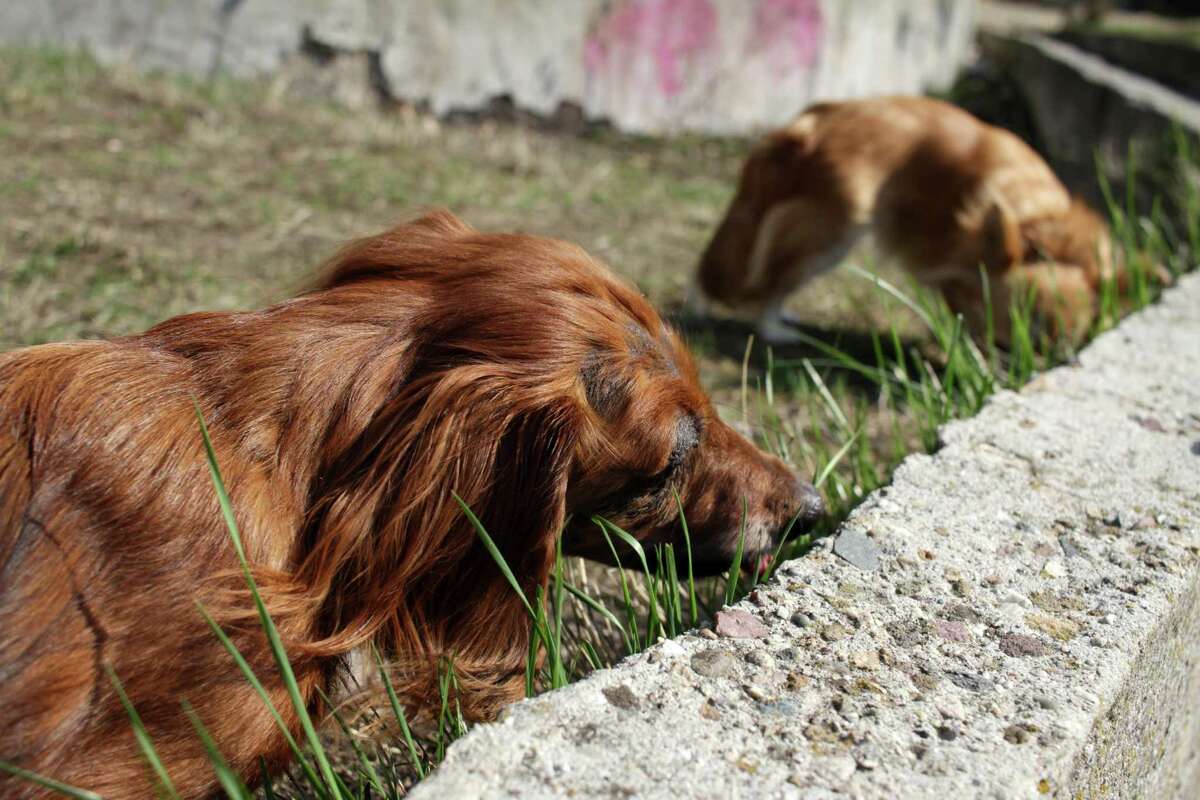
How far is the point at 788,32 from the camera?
905 centimetres

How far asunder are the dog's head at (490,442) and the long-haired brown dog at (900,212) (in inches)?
118

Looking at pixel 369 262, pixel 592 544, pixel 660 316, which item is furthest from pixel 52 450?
pixel 660 316

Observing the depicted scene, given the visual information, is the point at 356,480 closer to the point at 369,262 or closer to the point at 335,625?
the point at 335,625

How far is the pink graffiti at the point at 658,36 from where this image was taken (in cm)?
830

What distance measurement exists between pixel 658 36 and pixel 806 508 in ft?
21.8

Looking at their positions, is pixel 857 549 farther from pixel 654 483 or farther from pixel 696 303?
pixel 696 303

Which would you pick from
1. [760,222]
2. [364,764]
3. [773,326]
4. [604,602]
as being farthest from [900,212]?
[364,764]

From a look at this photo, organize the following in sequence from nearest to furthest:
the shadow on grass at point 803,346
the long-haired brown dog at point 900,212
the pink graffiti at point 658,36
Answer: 1. the shadow on grass at point 803,346
2. the long-haired brown dog at point 900,212
3. the pink graffiti at point 658,36

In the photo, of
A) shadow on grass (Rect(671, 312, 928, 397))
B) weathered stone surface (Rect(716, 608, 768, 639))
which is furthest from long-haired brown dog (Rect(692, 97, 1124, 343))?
weathered stone surface (Rect(716, 608, 768, 639))

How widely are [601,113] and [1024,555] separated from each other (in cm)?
662

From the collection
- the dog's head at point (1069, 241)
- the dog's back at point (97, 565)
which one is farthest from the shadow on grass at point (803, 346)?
the dog's back at point (97, 565)

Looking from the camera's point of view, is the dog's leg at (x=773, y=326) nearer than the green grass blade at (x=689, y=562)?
No

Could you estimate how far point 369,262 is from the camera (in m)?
2.30

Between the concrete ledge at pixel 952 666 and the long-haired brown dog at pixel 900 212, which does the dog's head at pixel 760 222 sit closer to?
the long-haired brown dog at pixel 900 212
